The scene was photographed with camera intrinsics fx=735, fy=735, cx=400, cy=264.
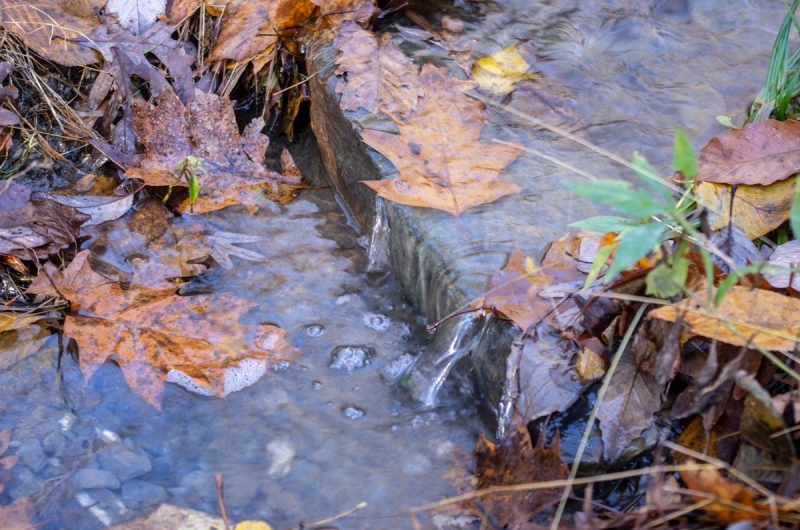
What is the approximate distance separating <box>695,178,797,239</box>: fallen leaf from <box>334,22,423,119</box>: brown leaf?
2.96 ft

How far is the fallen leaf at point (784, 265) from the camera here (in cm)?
157

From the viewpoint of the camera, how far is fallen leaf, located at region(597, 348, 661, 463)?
156 cm

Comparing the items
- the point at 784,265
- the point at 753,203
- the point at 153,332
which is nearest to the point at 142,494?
the point at 153,332

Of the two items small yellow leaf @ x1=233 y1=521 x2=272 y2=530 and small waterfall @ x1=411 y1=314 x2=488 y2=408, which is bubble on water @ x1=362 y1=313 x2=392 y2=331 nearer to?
small waterfall @ x1=411 y1=314 x2=488 y2=408

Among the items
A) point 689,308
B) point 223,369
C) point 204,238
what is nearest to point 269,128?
point 204,238

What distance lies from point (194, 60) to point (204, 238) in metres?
0.82

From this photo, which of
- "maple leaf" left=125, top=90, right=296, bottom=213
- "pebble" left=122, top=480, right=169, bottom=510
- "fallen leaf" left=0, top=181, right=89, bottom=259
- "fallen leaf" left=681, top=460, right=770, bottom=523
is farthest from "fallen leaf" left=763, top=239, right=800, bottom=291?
"fallen leaf" left=0, top=181, right=89, bottom=259

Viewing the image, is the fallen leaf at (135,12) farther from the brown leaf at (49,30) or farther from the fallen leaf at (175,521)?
the fallen leaf at (175,521)

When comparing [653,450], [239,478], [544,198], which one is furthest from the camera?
[544,198]

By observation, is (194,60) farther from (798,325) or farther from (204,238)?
(798,325)

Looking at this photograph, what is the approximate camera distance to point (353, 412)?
192 cm

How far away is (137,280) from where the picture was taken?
7.07ft

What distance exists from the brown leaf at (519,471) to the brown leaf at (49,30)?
2061 mm

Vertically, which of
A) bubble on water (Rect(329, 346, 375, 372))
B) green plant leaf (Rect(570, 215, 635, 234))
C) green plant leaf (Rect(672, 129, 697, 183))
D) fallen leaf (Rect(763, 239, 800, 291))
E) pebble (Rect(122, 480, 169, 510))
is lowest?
pebble (Rect(122, 480, 169, 510))
